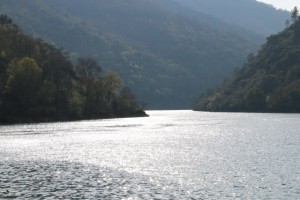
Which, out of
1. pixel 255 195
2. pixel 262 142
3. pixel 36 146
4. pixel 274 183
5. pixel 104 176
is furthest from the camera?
pixel 262 142

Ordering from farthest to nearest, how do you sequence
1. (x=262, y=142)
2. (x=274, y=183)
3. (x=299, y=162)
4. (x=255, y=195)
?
(x=262, y=142) < (x=299, y=162) < (x=274, y=183) < (x=255, y=195)

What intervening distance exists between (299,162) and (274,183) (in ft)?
71.5

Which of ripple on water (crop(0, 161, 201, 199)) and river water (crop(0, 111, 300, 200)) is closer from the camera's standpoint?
ripple on water (crop(0, 161, 201, 199))

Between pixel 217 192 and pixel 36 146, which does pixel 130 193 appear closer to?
pixel 217 192

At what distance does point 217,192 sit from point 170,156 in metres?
38.1

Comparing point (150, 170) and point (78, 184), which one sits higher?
point (150, 170)

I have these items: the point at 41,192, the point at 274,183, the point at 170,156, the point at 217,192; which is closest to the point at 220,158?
the point at 170,156

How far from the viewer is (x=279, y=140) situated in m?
131

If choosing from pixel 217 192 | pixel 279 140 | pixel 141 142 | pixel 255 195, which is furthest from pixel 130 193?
pixel 279 140

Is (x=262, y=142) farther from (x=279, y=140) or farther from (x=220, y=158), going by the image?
(x=220, y=158)

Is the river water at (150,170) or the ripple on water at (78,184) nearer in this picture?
the ripple on water at (78,184)

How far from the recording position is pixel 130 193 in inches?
2375

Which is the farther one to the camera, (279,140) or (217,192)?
(279,140)

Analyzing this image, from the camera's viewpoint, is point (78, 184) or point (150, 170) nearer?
point (78, 184)
